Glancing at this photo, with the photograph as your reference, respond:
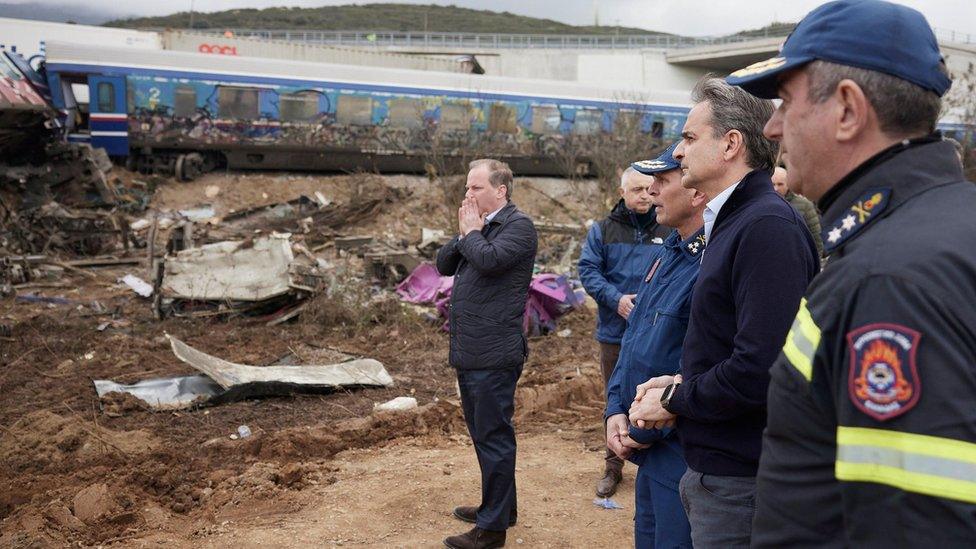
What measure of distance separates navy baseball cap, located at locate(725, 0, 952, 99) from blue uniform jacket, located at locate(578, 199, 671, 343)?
3842mm

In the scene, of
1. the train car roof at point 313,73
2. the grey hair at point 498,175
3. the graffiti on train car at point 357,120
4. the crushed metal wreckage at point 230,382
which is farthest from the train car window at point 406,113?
the grey hair at point 498,175

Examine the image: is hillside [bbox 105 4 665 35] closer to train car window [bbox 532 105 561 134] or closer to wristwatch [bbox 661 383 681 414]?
train car window [bbox 532 105 561 134]

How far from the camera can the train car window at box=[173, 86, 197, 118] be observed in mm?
23469

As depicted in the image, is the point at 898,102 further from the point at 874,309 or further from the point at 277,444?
the point at 277,444

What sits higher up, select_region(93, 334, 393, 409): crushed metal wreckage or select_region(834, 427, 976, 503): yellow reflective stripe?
select_region(834, 427, 976, 503): yellow reflective stripe

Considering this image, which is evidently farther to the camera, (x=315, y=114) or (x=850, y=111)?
(x=315, y=114)

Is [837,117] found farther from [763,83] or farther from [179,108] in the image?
[179,108]

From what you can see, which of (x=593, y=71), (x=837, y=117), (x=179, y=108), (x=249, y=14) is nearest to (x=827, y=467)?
(x=837, y=117)

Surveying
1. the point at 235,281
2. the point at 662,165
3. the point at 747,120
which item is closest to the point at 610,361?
the point at 662,165

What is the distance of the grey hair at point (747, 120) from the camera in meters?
2.64

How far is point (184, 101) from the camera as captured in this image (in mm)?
23547

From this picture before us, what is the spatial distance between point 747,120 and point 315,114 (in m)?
23.4

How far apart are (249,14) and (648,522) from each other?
120774 millimetres

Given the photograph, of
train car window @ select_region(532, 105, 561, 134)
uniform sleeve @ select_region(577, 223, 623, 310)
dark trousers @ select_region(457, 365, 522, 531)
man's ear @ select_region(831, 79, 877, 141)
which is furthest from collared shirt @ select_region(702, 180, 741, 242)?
train car window @ select_region(532, 105, 561, 134)
